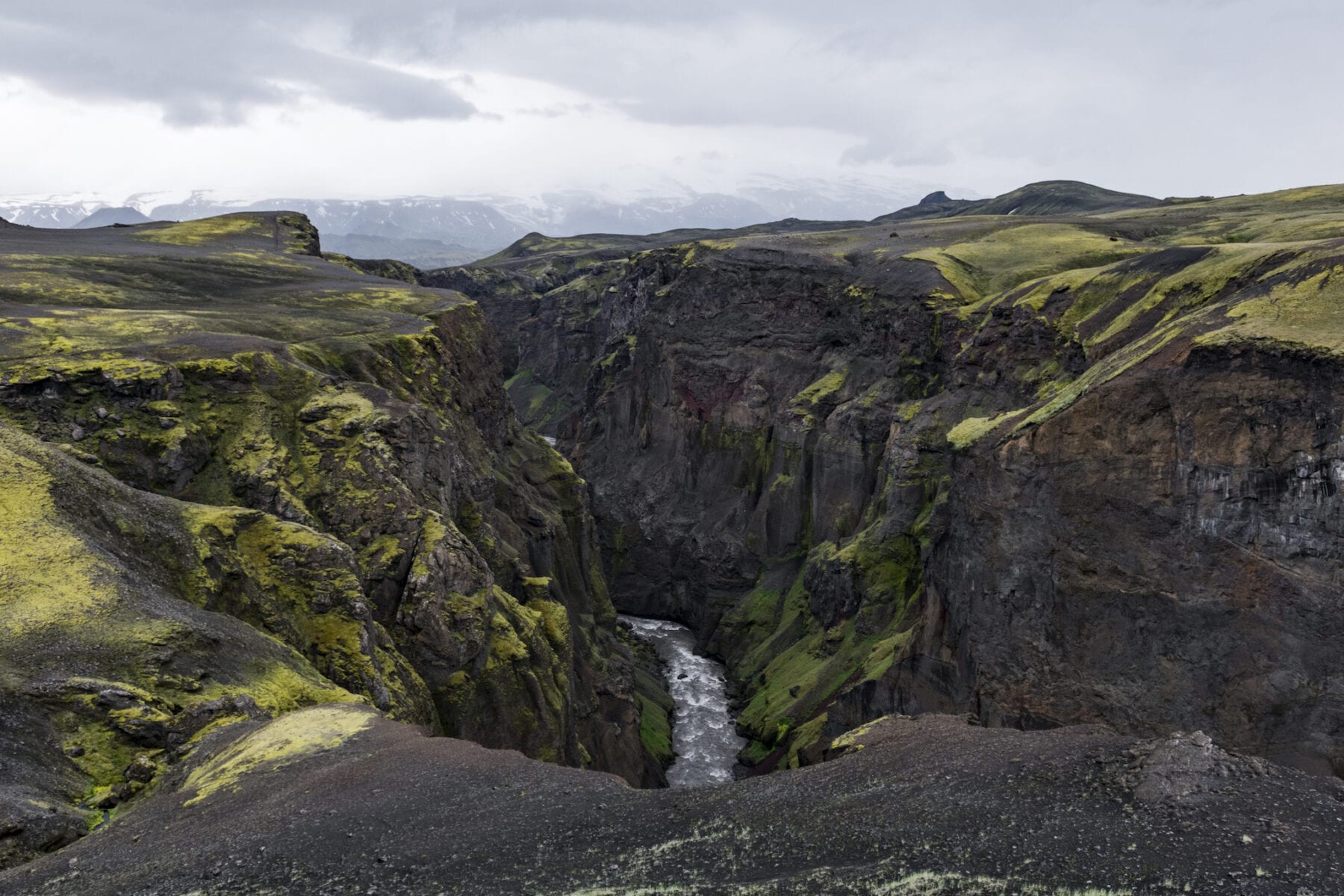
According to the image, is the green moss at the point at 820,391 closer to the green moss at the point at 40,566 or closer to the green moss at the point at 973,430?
the green moss at the point at 973,430

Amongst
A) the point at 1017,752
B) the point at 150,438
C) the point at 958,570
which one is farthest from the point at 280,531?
the point at 958,570

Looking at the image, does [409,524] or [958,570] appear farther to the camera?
[958,570]

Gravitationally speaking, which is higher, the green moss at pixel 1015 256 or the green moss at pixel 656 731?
the green moss at pixel 1015 256

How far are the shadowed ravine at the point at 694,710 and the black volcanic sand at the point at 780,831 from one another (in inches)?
1683

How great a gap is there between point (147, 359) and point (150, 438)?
275 inches

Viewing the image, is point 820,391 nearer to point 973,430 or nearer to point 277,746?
point 973,430

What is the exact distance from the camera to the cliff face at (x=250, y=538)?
96.8 feet

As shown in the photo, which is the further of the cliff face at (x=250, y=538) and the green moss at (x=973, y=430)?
the green moss at (x=973, y=430)

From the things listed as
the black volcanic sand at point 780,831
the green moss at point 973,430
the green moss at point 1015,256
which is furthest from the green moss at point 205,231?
the black volcanic sand at point 780,831

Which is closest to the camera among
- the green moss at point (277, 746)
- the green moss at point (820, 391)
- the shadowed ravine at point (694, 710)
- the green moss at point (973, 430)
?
the green moss at point (277, 746)

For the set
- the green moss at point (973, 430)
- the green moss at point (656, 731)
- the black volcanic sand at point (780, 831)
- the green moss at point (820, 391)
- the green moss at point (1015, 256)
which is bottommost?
the green moss at point (656, 731)

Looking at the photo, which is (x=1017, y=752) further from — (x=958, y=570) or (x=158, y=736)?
(x=958, y=570)

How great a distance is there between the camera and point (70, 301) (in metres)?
65.9

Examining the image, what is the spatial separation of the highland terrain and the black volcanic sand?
0.13m
